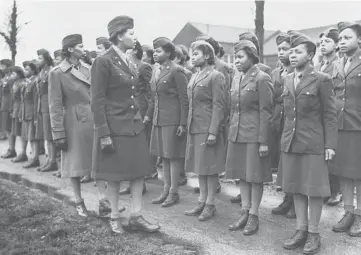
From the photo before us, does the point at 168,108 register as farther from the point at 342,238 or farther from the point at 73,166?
the point at 342,238

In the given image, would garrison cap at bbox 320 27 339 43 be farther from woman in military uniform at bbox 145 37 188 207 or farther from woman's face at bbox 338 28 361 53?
woman in military uniform at bbox 145 37 188 207

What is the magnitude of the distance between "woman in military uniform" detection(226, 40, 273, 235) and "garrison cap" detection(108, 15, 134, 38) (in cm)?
133

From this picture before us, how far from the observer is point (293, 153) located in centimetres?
479

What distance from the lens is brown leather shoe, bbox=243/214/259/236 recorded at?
17.0 ft

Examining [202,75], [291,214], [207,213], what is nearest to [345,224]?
[291,214]

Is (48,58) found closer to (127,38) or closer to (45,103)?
(45,103)

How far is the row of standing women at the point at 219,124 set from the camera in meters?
4.71

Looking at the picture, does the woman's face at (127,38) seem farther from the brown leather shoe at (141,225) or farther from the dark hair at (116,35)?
the brown leather shoe at (141,225)

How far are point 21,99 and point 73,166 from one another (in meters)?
5.45

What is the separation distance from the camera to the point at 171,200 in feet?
21.4

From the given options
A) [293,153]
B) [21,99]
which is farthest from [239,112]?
[21,99]

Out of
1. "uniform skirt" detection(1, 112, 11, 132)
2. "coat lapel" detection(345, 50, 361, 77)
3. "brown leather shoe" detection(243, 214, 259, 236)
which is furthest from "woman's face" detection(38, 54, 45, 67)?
"coat lapel" detection(345, 50, 361, 77)

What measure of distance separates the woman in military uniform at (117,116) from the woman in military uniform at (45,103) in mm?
4426

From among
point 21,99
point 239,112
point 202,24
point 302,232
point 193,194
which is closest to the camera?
point 302,232
